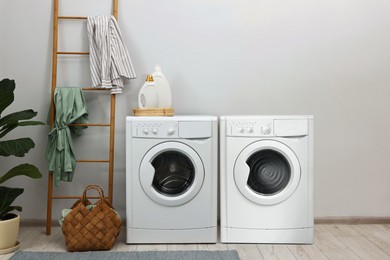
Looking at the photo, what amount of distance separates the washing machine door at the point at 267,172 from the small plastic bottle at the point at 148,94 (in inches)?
27.9

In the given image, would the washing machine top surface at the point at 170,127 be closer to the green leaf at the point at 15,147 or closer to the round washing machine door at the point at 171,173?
the round washing machine door at the point at 171,173

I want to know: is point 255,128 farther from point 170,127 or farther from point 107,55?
point 107,55

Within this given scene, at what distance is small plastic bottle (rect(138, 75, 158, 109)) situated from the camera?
3215mm

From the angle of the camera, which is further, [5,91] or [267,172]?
[267,172]

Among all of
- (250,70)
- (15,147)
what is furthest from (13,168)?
(250,70)

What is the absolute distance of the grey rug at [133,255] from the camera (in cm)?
272

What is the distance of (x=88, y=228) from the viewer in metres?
2.85

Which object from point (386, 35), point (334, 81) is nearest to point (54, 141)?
point (334, 81)

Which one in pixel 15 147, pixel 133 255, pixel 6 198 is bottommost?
pixel 133 255

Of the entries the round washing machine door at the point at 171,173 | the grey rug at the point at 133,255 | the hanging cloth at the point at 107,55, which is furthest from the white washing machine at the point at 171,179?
the hanging cloth at the point at 107,55

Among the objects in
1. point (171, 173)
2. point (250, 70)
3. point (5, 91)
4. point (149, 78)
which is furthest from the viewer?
point (250, 70)

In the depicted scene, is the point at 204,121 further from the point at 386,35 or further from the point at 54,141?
the point at 386,35

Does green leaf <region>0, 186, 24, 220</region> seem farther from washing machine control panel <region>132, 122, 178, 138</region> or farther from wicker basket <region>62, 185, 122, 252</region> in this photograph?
washing machine control panel <region>132, 122, 178, 138</region>

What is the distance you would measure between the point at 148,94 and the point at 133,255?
107 centimetres
